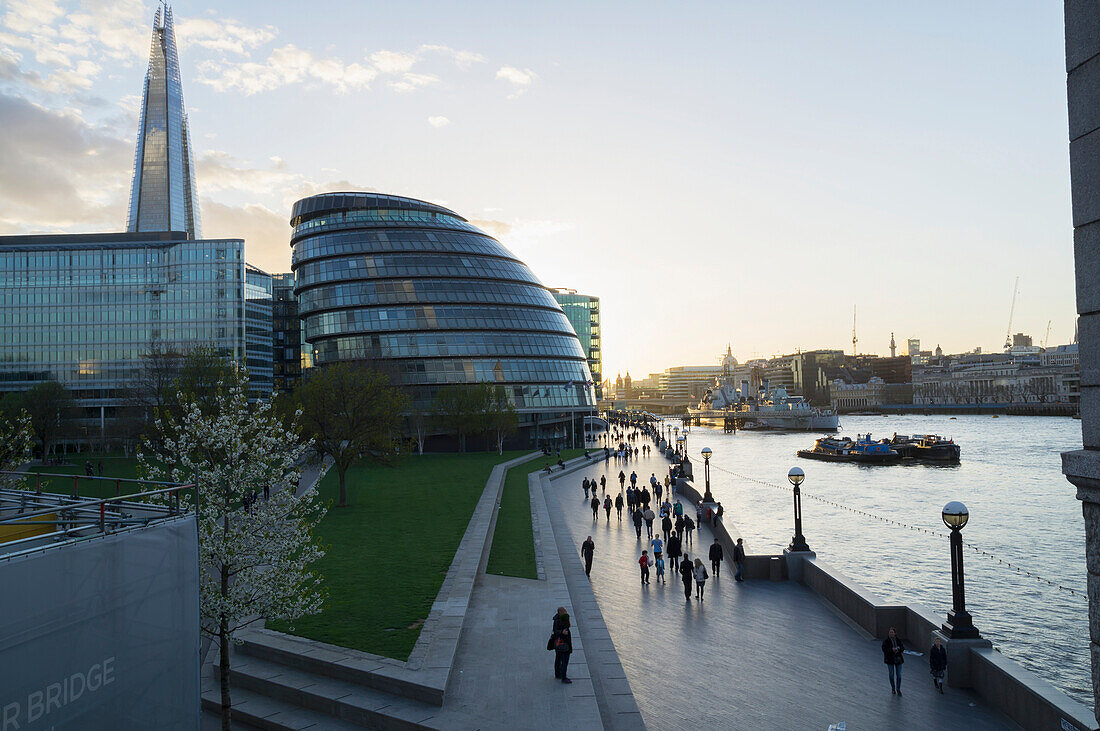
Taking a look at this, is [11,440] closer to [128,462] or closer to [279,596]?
[279,596]

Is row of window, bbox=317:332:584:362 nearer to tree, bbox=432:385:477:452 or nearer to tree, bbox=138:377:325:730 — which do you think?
tree, bbox=432:385:477:452

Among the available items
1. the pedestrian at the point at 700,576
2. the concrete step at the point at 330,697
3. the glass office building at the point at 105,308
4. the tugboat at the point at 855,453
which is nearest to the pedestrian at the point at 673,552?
the pedestrian at the point at 700,576

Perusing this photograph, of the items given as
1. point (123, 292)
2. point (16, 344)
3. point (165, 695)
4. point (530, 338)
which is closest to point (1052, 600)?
point (165, 695)

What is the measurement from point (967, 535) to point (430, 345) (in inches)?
2389

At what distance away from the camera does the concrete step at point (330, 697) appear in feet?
42.3

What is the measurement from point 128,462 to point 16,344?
53535 millimetres

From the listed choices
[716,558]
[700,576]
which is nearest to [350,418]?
[716,558]

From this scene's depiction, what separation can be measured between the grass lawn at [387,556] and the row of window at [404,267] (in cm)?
4421

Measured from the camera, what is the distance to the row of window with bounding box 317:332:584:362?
8644 centimetres

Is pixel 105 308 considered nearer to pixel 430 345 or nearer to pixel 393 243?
pixel 393 243

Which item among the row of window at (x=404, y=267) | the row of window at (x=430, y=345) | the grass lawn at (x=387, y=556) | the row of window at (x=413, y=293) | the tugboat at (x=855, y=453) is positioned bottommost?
the tugboat at (x=855, y=453)

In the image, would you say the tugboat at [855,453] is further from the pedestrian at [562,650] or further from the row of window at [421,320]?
the pedestrian at [562,650]

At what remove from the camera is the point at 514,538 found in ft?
97.6

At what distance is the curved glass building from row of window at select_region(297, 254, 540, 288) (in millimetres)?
154
